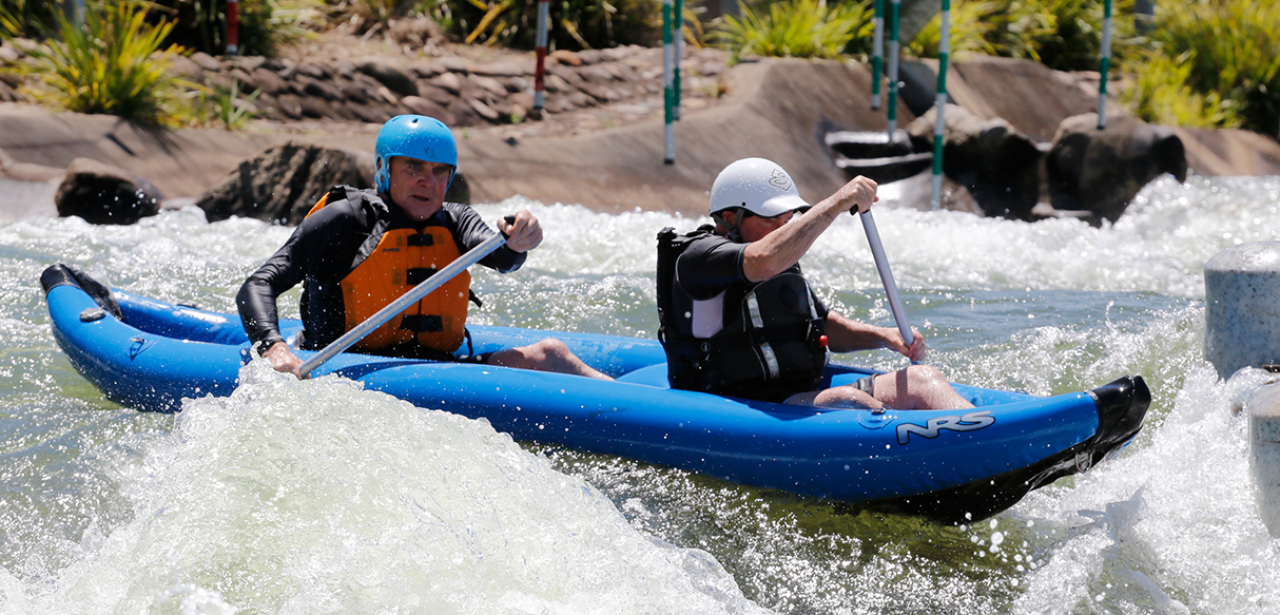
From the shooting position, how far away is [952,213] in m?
9.37

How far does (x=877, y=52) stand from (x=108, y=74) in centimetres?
668

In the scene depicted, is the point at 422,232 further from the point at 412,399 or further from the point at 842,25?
the point at 842,25

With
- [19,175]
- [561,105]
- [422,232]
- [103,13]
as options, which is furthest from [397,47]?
[422,232]

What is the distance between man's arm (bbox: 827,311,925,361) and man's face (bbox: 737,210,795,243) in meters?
0.46

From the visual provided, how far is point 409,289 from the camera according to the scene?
3895 millimetres

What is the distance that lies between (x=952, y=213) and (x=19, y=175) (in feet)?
22.6

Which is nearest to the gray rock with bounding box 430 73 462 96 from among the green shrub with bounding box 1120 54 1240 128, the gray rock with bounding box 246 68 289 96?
the gray rock with bounding box 246 68 289 96

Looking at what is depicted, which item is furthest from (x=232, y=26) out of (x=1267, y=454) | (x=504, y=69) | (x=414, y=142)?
(x=1267, y=454)

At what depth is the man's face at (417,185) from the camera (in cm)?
389

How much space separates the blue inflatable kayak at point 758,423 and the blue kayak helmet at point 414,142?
0.67 m

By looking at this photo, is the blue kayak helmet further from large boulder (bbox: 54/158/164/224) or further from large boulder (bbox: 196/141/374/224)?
large boulder (bbox: 54/158/164/224)

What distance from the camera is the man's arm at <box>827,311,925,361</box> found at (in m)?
3.50

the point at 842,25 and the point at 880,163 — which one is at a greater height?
the point at 842,25

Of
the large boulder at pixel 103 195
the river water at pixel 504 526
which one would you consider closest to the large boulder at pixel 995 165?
the river water at pixel 504 526
